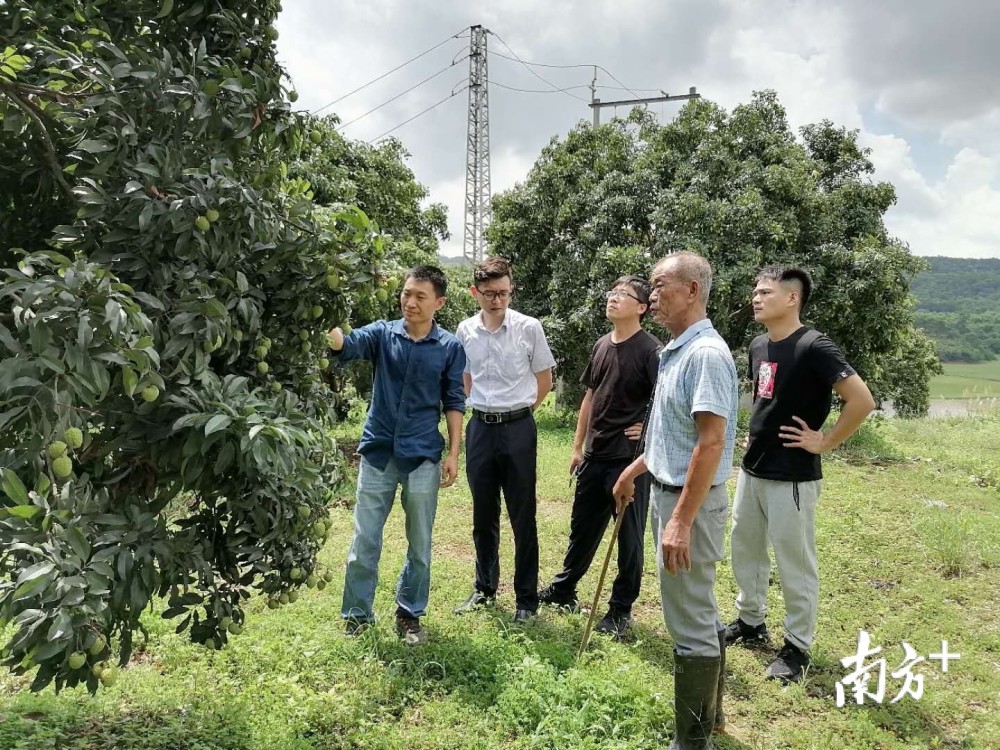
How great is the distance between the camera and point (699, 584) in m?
2.91

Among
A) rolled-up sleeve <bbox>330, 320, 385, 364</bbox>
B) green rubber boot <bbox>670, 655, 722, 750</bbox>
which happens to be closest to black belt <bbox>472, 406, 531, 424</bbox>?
rolled-up sleeve <bbox>330, 320, 385, 364</bbox>

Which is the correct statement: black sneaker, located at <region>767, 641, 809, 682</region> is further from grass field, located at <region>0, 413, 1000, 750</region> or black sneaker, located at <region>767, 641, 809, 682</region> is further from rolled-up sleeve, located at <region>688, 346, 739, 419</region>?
rolled-up sleeve, located at <region>688, 346, 739, 419</region>

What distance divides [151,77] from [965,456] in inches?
451

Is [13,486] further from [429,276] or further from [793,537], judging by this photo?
[793,537]

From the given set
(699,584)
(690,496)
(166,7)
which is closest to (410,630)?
(699,584)

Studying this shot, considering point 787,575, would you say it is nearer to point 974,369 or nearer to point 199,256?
point 199,256

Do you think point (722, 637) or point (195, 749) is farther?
point (722, 637)

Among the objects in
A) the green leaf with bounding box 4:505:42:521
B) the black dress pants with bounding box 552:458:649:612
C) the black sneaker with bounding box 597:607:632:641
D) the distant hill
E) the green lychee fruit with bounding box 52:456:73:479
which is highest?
the distant hill

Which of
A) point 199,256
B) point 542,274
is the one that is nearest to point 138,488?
point 199,256

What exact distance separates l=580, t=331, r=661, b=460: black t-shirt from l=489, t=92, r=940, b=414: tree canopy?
6.40 m

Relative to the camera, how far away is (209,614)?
2.22m

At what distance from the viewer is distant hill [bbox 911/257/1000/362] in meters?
69.6

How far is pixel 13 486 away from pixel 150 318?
Result: 55 cm

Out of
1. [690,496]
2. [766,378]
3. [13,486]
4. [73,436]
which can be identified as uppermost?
[766,378]
